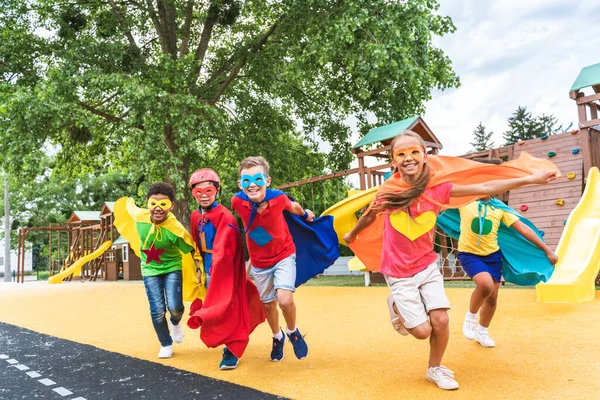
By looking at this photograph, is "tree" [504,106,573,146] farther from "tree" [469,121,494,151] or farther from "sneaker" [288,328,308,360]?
"sneaker" [288,328,308,360]

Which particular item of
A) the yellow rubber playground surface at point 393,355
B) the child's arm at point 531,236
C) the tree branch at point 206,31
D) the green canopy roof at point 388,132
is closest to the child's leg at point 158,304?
the yellow rubber playground surface at point 393,355

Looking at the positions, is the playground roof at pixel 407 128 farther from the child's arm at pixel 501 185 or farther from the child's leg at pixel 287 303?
the child's arm at pixel 501 185

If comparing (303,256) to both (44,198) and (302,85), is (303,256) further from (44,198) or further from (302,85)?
(44,198)

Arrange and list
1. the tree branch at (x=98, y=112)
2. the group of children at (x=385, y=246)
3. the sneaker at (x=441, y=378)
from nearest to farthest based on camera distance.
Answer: the sneaker at (x=441, y=378) < the group of children at (x=385, y=246) < the tree branch at (x=98, y=112)

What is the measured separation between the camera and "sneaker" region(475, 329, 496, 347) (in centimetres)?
504

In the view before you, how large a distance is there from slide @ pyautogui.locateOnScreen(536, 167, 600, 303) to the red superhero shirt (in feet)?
16.6

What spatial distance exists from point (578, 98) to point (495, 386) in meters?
9.65

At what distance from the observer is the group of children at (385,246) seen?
385 cm

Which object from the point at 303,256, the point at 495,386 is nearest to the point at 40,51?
the point at 303,256

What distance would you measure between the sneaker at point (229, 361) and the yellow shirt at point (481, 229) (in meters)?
2.57

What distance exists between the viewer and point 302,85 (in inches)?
793

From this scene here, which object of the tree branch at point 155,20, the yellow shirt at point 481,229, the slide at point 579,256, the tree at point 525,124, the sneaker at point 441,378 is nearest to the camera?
the sneaker at point 441,378

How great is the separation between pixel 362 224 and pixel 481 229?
1534 millimetres

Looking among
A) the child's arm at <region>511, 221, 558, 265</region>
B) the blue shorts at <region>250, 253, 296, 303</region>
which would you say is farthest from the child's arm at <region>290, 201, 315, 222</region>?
the child's arm at <region>511, 221, 558, 265</region>
